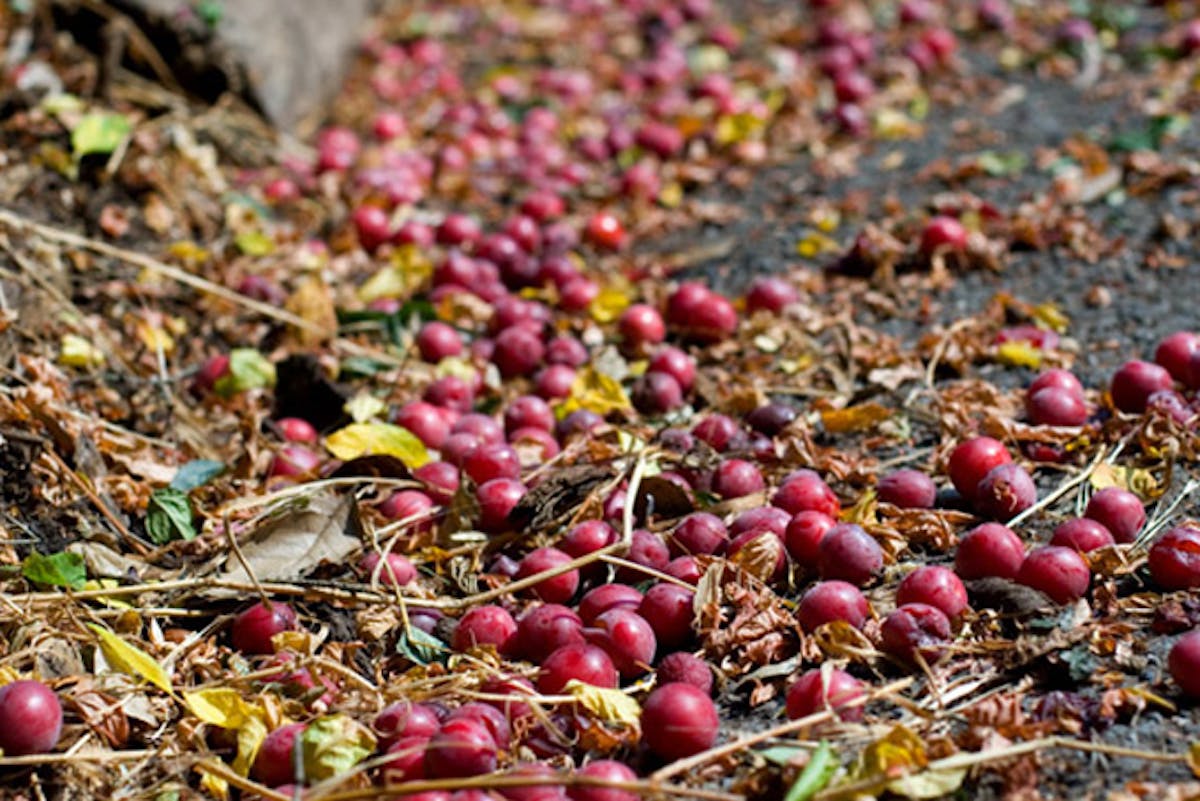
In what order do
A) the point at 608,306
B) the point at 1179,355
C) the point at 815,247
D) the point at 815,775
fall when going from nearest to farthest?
the point at 815,775 → the point at 1179,355 → the point at 608,306 → the point at 815,247

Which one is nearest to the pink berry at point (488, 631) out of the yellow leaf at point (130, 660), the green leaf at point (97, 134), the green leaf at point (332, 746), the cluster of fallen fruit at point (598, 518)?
the cluster of fallen fruit at point (598, 518)

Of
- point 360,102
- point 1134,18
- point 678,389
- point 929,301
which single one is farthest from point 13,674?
point 1134,18

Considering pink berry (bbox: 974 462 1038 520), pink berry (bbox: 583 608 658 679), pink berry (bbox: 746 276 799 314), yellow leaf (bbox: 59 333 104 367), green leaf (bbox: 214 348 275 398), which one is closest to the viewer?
pink berry (bbox: 583 608 658 679)

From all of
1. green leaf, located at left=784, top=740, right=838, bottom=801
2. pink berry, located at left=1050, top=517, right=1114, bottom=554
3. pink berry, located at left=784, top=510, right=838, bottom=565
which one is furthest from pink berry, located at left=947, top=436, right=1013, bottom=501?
green leaf, located at left=784, top=740, right=838, bottom=801

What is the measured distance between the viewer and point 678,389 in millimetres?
4191

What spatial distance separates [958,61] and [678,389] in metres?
3.80

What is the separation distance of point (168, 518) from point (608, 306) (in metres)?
1.90

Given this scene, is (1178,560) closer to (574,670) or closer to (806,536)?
(806,536)

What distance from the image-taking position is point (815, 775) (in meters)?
2.36

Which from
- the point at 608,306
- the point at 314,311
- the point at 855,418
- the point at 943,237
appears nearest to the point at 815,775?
the point at 855,418

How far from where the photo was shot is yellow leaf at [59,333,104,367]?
4109 mm

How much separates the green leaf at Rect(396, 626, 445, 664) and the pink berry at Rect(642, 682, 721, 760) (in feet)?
1.96

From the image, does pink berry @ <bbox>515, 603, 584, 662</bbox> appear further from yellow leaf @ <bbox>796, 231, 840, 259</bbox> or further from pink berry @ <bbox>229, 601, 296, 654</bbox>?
yellow leaf @ <bbox>796, 231, 840, 259</bbox>

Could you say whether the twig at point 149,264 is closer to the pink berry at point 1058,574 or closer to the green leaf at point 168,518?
the green leaf at point 168,518
